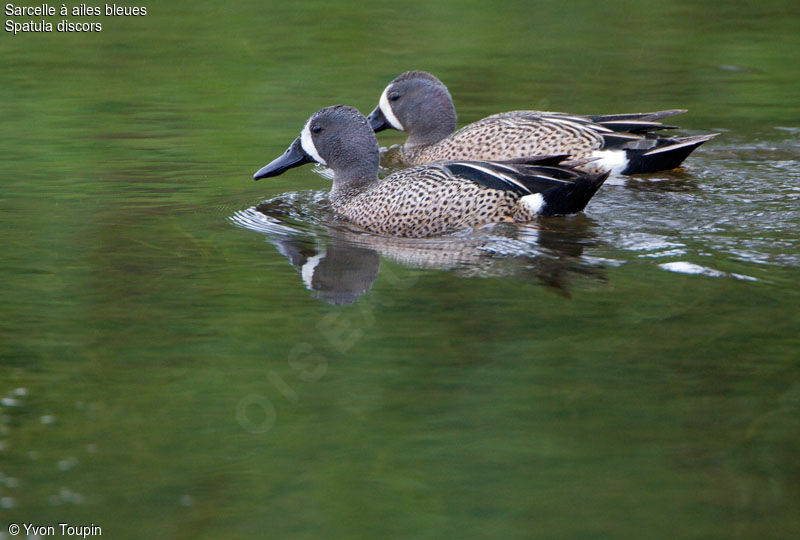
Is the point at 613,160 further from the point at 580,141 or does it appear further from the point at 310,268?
the point at 310,268

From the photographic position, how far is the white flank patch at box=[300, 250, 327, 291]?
639 cm

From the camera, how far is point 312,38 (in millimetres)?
12852

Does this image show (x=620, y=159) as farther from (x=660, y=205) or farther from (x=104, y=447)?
(x=104, y=447)

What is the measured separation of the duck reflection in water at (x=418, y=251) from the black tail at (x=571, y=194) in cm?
7

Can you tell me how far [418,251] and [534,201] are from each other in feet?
3.16

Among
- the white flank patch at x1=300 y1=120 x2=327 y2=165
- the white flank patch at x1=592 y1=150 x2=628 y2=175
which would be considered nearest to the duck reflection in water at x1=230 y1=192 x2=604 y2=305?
the white flank patch at x1=300 y1=120 x2=327 y2=165

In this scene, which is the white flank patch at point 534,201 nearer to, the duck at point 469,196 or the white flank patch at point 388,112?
the duck at point 469,196

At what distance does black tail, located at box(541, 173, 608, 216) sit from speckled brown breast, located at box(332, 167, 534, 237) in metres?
0.15

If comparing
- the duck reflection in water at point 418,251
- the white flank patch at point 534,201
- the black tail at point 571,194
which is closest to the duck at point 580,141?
the black tail at point 571,194

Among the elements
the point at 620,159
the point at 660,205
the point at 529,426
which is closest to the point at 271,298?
the point at 529,426

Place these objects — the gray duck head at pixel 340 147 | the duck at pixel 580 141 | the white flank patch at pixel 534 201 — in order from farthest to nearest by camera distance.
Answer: the duck at pixel 580 141, the gray duck head at pixel 340 147, the white flank patch at pixel 534 201

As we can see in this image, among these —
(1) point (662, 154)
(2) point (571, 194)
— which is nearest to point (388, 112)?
(1) point (662, 154)

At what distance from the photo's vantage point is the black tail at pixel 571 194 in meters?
7.43

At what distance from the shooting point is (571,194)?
7477mm
